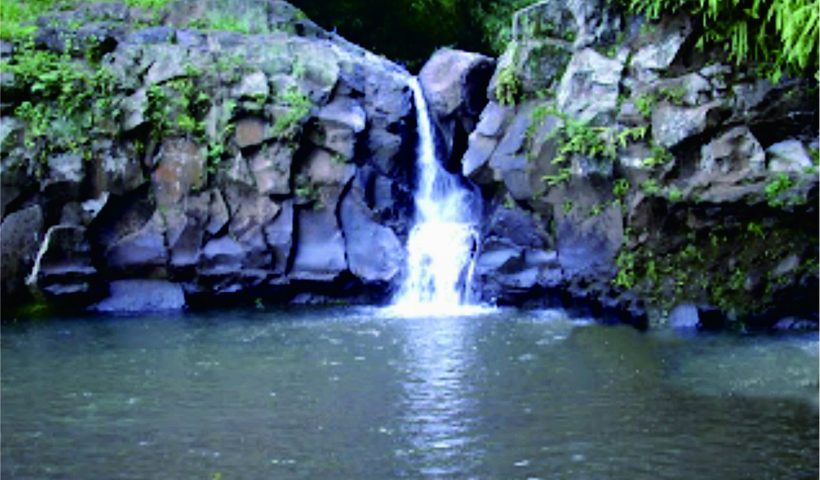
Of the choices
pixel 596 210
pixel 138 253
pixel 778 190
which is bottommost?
pixel 138 253

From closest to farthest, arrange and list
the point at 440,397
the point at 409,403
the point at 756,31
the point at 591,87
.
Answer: the point at 409,403
the point at 440,397
the point at 756,31
the point at 591,87

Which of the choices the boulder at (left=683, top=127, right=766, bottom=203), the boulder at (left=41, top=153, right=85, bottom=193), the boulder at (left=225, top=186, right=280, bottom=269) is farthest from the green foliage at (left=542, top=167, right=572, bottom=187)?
the boulder at (left=41, top=153, right=85, bottom=193)

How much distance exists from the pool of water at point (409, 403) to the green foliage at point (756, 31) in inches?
142

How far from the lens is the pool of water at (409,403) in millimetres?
7160

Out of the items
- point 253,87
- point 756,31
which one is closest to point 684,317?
point 756,31

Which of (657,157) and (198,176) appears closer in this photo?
(657,157)

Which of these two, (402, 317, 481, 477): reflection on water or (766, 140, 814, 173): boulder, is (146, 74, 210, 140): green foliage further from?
(766, 140, 814, 173): boulder

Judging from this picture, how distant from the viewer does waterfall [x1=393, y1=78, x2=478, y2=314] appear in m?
15.6

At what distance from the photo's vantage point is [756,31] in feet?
42.7

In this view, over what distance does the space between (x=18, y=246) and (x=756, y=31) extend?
37.0ft

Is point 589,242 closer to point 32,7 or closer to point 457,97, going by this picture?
point 457,97

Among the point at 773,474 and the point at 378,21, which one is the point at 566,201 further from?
the point at 378,21

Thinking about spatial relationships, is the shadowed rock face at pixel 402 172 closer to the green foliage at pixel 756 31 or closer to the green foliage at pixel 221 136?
the green foliage at pixel 221 136

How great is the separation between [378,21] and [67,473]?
1695 centimetres
